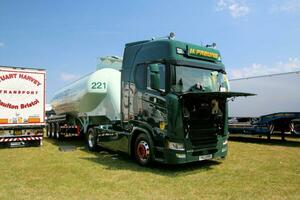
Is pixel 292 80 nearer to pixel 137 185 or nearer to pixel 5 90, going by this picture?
pixel 137 185

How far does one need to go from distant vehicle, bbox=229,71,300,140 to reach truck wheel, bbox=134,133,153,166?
7.52 metres

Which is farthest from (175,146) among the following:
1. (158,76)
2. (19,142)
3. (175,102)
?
(19,142)

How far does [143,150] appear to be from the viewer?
8.27 m

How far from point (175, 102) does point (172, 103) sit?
8cm

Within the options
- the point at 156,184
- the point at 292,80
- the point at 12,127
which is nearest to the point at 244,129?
the point at 292,80

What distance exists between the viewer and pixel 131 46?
30.1ft

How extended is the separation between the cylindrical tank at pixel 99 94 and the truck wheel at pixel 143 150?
79.2 inches

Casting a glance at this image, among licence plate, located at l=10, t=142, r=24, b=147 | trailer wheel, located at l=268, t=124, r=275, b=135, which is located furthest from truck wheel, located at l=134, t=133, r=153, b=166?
trailer wheel, located at l=268, t=124, r=275, b=135

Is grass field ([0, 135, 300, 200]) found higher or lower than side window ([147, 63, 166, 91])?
lower

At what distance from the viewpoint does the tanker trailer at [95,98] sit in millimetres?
11078

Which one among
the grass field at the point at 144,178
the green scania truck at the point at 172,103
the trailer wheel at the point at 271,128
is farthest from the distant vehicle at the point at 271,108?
the green scania truck at the point at 172,103

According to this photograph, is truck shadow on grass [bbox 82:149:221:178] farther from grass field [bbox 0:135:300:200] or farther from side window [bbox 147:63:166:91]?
side window [bbox 147:63:166:91]

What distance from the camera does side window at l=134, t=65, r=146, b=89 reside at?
8.20m

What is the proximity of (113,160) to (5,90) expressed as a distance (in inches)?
239
